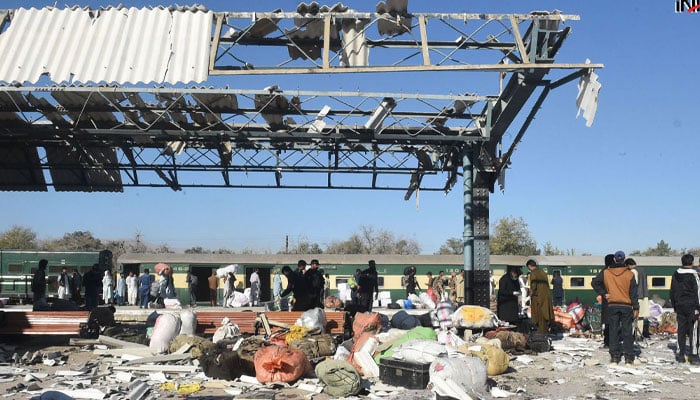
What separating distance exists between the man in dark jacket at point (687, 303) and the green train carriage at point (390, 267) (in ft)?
56.1

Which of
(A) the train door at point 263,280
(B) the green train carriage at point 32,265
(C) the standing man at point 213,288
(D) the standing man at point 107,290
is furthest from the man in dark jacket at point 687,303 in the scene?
(B) the green train carriage at point 32,265

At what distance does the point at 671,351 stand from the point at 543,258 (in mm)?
17425

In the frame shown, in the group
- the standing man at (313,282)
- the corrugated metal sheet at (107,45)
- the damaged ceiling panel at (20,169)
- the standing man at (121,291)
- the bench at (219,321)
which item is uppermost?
the corrugated metal sheet at (107,45)

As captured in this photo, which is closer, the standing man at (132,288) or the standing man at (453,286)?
the standing man at (453,286)

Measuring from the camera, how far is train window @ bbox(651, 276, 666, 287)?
2901cm

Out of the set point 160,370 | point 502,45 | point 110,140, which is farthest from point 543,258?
point 160,370

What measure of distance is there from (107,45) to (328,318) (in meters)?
7.42

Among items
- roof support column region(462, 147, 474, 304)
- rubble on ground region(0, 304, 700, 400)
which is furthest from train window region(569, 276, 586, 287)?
rubble on ground region(0, 304, 700, 400)

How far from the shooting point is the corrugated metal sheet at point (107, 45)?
12.8 meters

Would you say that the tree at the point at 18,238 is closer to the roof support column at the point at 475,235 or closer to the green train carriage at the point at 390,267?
the green train carriage at the point at 390,267

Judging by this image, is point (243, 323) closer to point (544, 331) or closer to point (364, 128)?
point (364, 128)

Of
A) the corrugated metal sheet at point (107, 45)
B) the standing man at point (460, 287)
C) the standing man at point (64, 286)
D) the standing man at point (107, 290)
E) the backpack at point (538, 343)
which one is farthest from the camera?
the standing man at point (107, 290)

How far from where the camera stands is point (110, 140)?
16.3 metres

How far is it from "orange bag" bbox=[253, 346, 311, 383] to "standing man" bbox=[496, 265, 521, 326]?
589 cm
